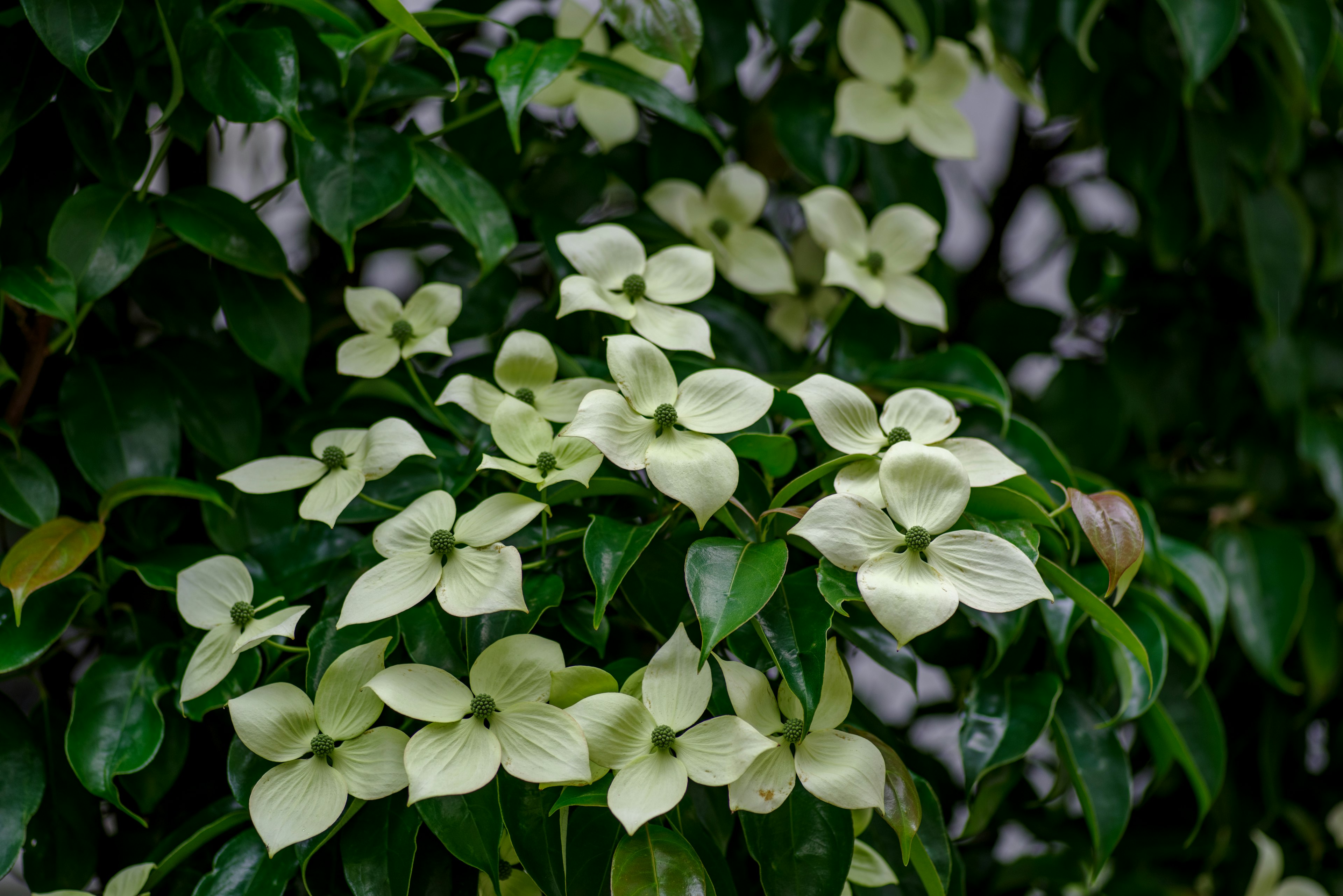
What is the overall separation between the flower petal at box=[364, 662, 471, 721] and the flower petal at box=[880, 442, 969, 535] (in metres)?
0.22

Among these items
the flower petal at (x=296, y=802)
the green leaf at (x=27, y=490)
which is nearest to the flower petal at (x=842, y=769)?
the flower petal at (x=296, y=802)

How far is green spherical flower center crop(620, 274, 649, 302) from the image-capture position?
60 centimetres

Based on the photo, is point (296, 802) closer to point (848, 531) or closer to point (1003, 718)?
point (848, 531)

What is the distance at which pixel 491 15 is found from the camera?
88cm

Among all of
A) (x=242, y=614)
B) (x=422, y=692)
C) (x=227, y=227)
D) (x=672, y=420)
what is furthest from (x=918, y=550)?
(x=227, y=227)

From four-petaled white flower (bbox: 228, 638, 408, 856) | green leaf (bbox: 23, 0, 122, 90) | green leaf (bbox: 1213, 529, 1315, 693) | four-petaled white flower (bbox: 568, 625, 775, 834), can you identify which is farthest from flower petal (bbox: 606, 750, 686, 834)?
green leaf (bbox: 1213, 529, 1315, 693)

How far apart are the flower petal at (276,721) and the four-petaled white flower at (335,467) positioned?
0.29ft

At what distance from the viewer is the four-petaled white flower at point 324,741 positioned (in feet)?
1.50

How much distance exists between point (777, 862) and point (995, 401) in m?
0.32

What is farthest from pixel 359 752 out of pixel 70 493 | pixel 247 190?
pixel 247 190

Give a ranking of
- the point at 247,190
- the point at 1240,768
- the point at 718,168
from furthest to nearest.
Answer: the point at 247,190
the point at 1240,768
the point at 718,168

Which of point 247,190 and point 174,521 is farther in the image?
point 247,190

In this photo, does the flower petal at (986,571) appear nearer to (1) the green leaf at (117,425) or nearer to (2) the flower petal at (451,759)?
(2) the flower petal at (451,759)

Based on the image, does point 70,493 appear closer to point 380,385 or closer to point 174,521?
point 174,521
